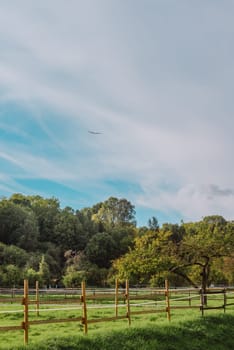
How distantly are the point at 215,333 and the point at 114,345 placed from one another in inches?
190

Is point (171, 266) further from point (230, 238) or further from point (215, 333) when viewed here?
point (215, 333)

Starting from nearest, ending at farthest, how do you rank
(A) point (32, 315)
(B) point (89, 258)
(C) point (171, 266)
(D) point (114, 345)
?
1. (D) point (114, 345)
2. (A) point (32, 315)
3. (C) point (171, 266)
4. (B) point (89, 258)

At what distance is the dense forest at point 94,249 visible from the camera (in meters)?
25.5

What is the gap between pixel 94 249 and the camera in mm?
66688

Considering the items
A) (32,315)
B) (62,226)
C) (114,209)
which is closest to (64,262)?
(62,226)

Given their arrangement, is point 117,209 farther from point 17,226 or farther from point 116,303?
point 116,303

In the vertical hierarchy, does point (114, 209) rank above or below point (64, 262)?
above

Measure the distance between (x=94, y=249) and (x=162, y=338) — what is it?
53.9 m

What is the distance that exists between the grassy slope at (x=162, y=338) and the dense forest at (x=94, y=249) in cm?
822

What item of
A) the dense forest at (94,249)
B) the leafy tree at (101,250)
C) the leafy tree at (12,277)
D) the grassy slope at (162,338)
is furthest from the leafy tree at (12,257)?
the grassy slope at (162,338)

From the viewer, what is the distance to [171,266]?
994 inches

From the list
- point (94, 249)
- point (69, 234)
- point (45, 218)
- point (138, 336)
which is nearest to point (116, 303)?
point (138, 336)

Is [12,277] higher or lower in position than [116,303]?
lower

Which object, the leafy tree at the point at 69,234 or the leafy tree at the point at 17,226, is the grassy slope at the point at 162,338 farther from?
the leafy tree at the point at 69,234
